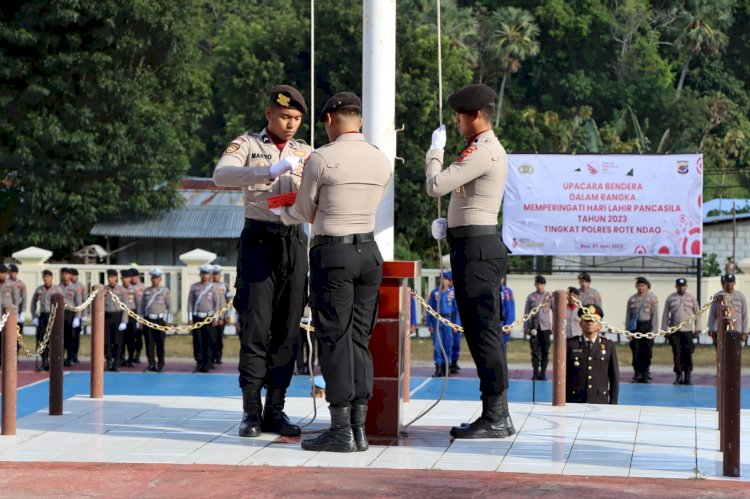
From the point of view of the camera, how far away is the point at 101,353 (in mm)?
10812

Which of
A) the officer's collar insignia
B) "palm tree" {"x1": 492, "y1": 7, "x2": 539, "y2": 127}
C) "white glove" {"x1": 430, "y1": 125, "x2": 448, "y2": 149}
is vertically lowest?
"white glove" {"x1": 430, "y1": 125, "x2": 448, "y2": 149}

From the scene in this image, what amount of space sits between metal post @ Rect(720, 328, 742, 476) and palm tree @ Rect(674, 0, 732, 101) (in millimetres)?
46553

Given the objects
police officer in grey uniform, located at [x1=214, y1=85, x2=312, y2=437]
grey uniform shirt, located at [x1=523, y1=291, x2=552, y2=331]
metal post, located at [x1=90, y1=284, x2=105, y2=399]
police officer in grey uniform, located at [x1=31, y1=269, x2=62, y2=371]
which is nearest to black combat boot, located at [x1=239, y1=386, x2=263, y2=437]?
police officer in grey uniform, located at [x1=214, y1=85, x2=312, y2=437]

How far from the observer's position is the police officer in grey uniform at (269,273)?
7.78m

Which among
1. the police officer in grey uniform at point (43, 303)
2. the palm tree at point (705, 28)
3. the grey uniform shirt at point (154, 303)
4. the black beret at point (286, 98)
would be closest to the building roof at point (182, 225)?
the police officer in grey uniform at point (43, 303)

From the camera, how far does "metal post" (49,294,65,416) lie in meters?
9.12

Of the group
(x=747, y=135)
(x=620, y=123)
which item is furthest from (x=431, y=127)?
(x=747, y=135)

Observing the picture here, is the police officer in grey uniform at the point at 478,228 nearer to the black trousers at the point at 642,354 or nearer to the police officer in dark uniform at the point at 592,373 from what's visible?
the police officer in dark uniform at the point at 592,373

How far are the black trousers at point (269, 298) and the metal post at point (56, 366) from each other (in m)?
1.80

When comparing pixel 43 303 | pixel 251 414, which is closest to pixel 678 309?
pixel 43 303

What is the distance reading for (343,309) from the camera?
7.30m

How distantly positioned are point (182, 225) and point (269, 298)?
27160 millimetres

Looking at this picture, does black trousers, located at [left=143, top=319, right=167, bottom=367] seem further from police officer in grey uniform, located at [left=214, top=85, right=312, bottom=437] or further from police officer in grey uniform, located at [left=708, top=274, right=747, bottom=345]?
police officer in grey uniform, located at [left=214, top=85, right=312, bottom=437]

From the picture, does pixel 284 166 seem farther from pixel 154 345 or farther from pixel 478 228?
pixel 154 345
